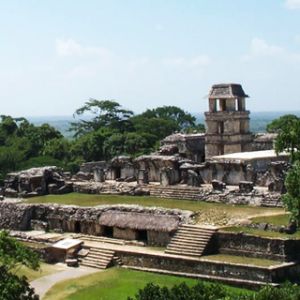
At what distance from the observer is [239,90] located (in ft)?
148

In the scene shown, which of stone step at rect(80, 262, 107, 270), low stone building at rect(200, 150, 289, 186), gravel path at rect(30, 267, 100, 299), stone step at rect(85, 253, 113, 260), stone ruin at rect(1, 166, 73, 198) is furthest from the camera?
stone ruin at rect(1, 166, 73, 198)

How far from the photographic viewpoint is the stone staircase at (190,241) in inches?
1011

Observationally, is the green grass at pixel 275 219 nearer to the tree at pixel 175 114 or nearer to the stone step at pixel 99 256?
the stone step at pixel 99 256

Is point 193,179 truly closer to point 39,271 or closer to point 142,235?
point 142,235

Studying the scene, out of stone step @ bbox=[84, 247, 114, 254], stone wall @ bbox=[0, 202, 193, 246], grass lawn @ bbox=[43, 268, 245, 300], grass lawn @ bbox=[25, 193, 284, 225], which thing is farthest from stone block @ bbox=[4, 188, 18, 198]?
grass lawn @ bbox=[43, 268, 245, 300]

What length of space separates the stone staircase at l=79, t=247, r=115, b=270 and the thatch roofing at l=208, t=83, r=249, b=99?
19.2 m

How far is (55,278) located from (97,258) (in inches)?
86.8

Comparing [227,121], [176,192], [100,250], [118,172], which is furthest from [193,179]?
[227,121]

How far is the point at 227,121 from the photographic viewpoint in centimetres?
4466

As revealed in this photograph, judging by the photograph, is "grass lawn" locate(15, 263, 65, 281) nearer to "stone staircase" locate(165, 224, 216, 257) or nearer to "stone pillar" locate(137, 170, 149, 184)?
"stone staircase" locate(165, 224, 216, 257)

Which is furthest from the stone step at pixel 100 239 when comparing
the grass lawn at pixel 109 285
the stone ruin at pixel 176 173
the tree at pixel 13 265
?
the tree at pixel 13 265

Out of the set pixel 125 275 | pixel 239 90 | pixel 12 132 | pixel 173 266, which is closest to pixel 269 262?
pixel 173 266

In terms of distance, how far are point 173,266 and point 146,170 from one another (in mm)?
11837

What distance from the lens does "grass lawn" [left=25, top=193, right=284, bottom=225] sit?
27.5m
